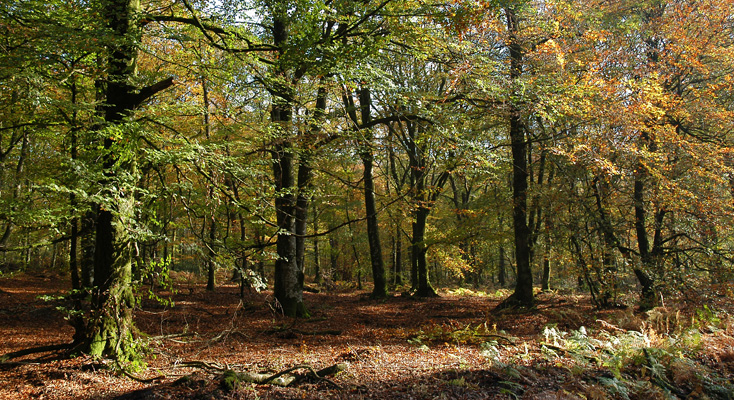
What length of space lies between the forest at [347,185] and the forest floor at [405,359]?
5 cm

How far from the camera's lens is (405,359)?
19.7ft

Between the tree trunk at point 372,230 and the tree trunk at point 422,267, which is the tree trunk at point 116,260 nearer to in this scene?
the tree trunk at point 372,230

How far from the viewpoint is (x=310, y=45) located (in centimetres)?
564

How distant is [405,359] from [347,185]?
5.18m

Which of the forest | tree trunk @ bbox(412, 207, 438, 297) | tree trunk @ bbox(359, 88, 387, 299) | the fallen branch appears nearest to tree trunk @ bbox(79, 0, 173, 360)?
the forest

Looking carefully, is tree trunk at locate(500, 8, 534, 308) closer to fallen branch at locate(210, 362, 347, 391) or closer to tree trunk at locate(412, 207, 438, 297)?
tree trunk at locate(412, 207, 438, 297)

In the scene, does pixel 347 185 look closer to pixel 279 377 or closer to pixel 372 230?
pixel 372 230

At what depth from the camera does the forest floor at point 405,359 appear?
459cm

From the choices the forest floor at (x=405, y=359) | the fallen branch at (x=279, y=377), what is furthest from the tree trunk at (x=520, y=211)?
the fallen branch at (x=279, y=377)

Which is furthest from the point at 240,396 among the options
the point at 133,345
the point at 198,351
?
the point at 198,351

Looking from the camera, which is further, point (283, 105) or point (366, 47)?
→ point (283, 105)

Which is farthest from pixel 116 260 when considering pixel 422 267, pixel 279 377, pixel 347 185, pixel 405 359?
pixel 422 267

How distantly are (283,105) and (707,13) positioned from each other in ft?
40.6

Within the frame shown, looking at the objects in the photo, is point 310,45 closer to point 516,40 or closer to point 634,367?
point 634,367
